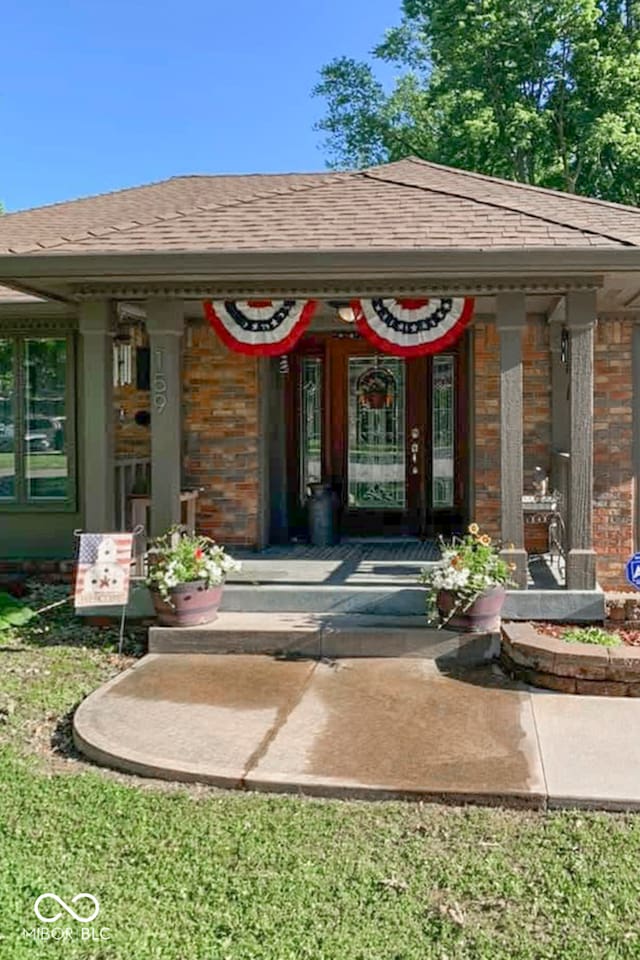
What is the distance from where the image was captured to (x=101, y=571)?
5.93 m

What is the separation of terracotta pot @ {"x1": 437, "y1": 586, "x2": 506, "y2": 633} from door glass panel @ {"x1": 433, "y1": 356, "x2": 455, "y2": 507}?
10.7ft

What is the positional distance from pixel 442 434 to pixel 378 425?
67 centimetres

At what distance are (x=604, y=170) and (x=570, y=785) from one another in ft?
56.4

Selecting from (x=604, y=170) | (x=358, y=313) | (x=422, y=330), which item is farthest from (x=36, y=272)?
(x=604, y=170)

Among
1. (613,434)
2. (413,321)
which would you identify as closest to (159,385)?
(413,321)

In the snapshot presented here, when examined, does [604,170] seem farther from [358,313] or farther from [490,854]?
[490,854]

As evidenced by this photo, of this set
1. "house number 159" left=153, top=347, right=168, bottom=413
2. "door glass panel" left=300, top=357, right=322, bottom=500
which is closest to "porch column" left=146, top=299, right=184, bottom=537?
"house number 159" left=153, top=347, right=168, bottom=413

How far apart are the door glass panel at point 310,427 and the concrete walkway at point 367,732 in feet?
12.1

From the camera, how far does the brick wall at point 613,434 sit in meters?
7.96

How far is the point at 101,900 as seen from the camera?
2877 millimetres

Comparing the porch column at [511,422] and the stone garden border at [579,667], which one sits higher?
the porch column at [511,422]

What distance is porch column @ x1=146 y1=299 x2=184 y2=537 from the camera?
21.0 ft

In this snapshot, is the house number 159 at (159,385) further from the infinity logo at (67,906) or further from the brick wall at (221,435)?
the infinity logo at (67,906)

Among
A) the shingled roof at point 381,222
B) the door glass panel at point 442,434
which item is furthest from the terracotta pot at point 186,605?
the door glass panel at point 442,434
